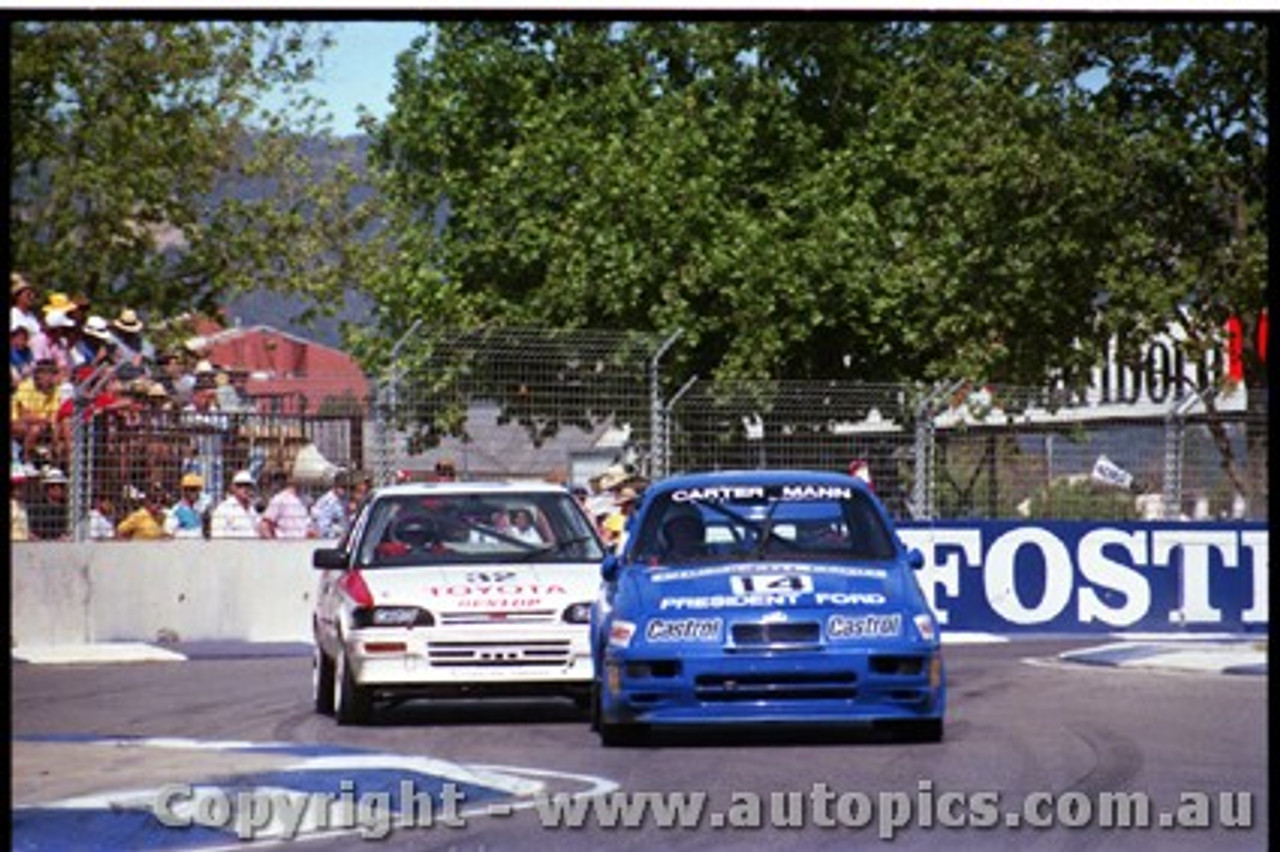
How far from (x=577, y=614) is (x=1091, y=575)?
8778 millimetres

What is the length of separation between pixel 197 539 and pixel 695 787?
24.9ft

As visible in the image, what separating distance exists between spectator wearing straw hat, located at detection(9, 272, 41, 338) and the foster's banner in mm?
7929

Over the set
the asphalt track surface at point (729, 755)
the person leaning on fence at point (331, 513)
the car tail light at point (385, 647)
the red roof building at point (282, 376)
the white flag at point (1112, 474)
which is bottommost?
the asphalt track surface at point (729, 755)

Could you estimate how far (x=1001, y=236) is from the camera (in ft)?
43.2

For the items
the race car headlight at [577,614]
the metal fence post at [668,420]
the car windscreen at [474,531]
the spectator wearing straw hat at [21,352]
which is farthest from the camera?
the metal fence post at [668,420]

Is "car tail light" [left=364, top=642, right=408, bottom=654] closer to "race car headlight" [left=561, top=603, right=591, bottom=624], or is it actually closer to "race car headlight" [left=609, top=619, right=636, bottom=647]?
"race car headlight" [left=561, top=603, right=591, bottom=624]

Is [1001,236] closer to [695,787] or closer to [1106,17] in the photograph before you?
[695,787]

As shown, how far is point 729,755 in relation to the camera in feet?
32.7

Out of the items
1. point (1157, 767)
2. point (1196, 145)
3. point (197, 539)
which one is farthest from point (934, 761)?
Result: point (197, 539)

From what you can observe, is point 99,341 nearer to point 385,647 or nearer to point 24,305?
point 24,305

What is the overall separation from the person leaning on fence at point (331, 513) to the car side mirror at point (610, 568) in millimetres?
5762

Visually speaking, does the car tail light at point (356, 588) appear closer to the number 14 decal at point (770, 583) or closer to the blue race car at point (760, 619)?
the blue race car at point (760, 619)

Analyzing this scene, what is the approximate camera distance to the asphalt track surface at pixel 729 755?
809cm

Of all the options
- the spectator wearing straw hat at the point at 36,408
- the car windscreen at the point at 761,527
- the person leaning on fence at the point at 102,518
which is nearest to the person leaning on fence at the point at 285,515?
the person leaning on fence at the point at 102,518
